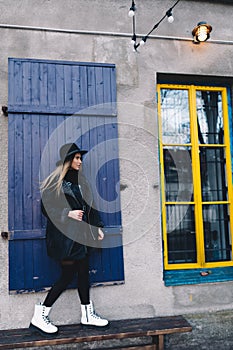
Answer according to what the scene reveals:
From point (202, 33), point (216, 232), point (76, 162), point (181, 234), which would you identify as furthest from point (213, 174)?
point (76, 162)

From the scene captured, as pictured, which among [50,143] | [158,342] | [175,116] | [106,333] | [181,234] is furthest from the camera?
[175,116]

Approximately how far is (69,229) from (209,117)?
220 centimetres

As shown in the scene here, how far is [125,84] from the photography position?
412 centimetres

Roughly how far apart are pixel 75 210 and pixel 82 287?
2.45 feet

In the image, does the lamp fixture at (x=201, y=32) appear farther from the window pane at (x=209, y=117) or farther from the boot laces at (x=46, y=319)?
the boot laces at (x=46, y=319)

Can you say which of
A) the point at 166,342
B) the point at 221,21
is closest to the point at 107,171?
the point at 166,342

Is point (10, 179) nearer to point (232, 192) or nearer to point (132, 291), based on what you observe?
point (132, 291)

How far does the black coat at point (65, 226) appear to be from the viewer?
11.3ft

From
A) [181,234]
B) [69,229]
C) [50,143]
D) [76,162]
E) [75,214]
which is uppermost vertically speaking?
[50,143]

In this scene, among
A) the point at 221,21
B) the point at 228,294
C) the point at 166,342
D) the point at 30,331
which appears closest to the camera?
the point at 30,331

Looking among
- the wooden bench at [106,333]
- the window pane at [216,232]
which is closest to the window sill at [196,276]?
the window pane at [216,232]

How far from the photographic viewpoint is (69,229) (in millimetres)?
3463

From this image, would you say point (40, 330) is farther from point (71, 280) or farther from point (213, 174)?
point (213, 174)

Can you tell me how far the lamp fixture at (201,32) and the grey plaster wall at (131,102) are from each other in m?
0.19
